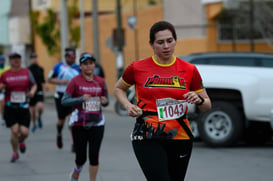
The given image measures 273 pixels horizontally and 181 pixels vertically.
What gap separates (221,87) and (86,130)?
4749 mm

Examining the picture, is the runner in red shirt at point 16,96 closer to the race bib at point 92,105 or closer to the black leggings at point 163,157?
the race bib at point 92,105

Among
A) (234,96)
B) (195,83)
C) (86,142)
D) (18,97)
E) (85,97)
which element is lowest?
(234,96)

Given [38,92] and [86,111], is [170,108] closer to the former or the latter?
[86,111]

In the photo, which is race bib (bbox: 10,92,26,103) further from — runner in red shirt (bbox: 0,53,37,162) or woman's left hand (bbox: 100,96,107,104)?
woman's left hand (bbox: 100,96,107,104)

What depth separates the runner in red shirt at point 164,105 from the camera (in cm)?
564

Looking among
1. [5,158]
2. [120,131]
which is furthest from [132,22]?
[5,158]

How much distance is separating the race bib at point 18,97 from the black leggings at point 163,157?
20.4ft

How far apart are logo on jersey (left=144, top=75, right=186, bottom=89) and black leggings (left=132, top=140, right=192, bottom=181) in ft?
1.50

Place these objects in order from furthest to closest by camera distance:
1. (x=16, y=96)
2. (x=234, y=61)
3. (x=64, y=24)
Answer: (x=64, y=24), (x=234, y=61), (x=16, y=96)

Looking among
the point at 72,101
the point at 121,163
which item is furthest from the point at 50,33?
the point at 72,101

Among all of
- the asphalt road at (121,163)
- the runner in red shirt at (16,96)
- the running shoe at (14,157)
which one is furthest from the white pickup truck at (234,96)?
the running shoe at (14,157)

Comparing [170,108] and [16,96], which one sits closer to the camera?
[170,108]

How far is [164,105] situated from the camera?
565 centimetres

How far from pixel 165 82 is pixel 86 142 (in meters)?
3.29
